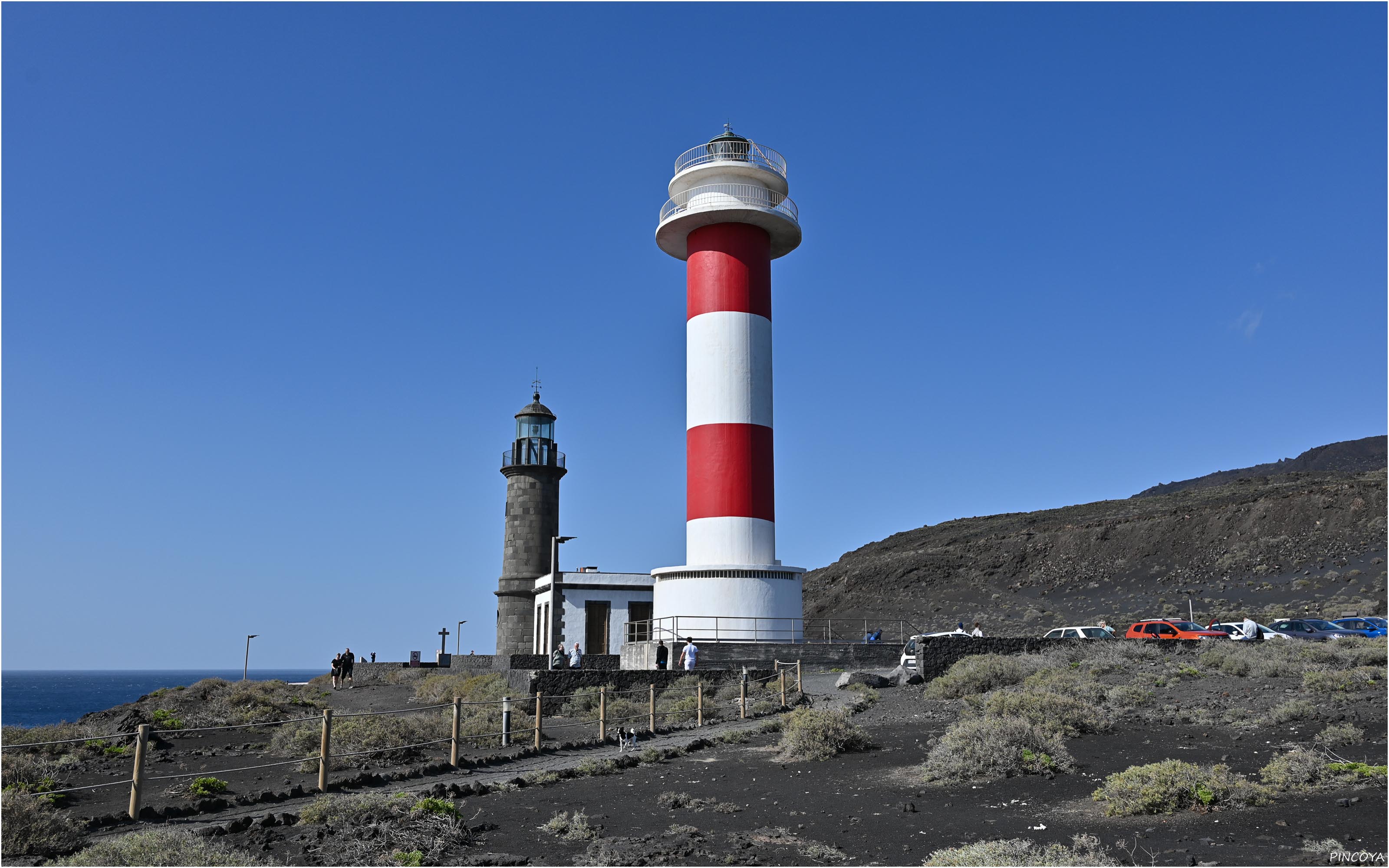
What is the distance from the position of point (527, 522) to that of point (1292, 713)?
26482 mm

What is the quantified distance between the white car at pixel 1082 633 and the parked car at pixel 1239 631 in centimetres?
292

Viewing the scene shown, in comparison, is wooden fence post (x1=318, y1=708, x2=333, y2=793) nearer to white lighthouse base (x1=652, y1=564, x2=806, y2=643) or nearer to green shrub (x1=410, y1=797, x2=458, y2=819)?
green shrub (x1=410, y1=797, x2=458, y2=819)

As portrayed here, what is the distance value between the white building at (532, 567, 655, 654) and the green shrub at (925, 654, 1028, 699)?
12.0 metres

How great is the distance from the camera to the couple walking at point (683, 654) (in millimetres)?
23125

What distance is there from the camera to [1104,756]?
12742 millimetres

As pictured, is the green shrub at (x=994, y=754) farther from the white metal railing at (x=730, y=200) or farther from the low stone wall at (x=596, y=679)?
the white metal railing at (x=730, y=200)

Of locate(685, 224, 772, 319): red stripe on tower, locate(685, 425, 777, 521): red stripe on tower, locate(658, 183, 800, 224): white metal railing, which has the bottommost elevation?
locate(685, 425, 777, 521): red stripe on tower

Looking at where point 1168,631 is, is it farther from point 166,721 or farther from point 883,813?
point 166,721

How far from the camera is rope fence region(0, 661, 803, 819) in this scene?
428 inches

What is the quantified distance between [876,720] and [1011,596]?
48.8 m

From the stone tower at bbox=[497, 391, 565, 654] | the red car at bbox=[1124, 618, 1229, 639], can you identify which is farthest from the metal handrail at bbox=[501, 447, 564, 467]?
the red car at bbox=[1124, 618, 1229, 639]

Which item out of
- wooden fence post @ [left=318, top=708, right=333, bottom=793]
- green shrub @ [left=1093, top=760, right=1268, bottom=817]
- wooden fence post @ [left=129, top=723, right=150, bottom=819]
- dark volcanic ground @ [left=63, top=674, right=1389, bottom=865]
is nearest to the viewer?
dark volcanic ground @ [left=63, top=674, right=1389, bottom=865]

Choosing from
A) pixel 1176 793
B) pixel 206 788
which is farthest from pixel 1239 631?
pixel 206 788

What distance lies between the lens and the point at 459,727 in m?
14.5
